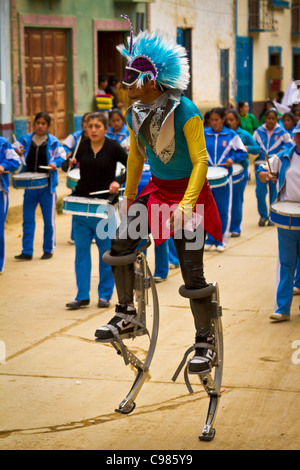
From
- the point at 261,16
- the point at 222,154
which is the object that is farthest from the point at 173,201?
the point at 261,16

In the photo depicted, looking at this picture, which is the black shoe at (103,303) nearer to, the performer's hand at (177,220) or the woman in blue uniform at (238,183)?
the performer's hand at (177,220)

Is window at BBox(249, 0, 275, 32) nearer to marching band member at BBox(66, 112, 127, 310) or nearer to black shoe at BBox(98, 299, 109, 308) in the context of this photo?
marching band member at BBox(66, 112, 127, 310)

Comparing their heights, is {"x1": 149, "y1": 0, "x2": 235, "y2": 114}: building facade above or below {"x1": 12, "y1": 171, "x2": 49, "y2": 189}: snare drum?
above

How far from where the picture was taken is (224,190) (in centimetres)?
1166

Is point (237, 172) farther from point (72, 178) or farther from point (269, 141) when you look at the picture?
point (72, 178)

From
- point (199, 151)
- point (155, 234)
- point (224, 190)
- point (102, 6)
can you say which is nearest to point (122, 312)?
point (155, 234)

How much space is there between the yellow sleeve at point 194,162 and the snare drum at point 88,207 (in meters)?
3.15

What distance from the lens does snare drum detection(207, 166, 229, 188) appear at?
36.1 ft

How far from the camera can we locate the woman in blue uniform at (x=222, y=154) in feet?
38.3

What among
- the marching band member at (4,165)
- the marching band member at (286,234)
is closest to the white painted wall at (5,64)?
the marching band member at (4,165)

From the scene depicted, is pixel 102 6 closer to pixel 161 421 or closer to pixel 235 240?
pixel 235 240

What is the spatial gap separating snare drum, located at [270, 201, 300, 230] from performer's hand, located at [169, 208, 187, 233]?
2.79 meters

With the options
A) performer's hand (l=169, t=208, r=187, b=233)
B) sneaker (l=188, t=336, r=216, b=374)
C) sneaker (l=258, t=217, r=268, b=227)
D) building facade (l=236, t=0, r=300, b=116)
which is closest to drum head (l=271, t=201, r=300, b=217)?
sneaker (l=188, t=336, r=216, b=374)

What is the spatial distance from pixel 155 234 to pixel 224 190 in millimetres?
6478
